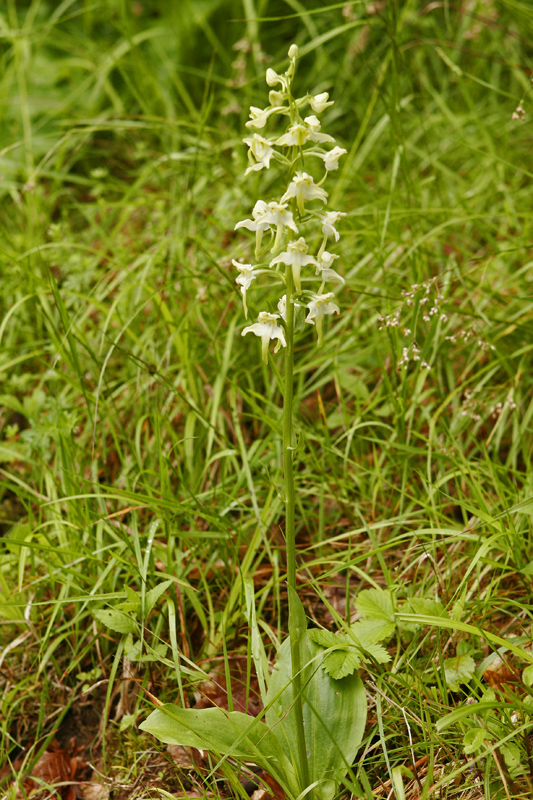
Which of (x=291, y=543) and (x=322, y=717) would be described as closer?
(x=291, y=543)

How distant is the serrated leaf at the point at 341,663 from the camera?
61.1 inches

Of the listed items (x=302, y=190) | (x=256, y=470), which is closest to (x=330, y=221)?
(x=302, y=190)

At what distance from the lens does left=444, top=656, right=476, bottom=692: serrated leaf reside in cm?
158

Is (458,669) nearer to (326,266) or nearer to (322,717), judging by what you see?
(322,717)

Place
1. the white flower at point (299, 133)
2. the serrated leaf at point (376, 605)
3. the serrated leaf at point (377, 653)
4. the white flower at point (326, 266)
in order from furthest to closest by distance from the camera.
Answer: the serrated leaf at point (376, 605), the serrated leaf at point (377, 653), the white flower at point (326, 266), the white flower at point (299, 133)

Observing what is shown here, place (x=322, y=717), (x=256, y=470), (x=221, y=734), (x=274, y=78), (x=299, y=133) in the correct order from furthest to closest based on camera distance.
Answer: (x=256, y=470), (x=322, y=717), (x=221, y=734), (x=274, y=78), (x=299, y=133)

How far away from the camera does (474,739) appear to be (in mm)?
1352

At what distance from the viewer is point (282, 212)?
52.4 inches

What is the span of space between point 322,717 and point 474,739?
0.42m

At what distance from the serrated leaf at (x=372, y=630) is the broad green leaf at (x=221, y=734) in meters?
0.33

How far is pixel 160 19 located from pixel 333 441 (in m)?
3.79

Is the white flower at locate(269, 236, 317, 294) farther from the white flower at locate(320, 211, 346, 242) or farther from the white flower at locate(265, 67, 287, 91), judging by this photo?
the white flower at locate(265, 67, 287, 91)

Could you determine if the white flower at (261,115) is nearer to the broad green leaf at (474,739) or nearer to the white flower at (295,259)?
the white flower at (295,259)

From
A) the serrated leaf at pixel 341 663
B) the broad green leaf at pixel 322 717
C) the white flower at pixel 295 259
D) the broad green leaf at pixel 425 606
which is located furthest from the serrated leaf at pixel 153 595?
the white flower at pixel 295 259
